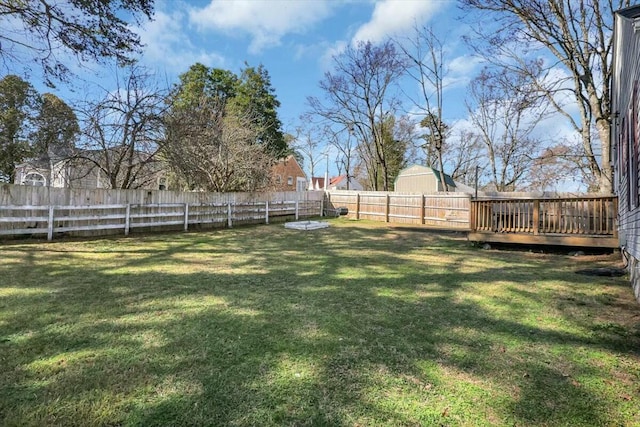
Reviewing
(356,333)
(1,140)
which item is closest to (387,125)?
(1,140)

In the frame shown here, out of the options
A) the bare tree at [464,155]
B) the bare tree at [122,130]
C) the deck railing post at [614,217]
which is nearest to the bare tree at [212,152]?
the bare tree at [122,130]

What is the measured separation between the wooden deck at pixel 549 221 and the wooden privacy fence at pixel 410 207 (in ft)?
18.8

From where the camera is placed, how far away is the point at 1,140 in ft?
52.9

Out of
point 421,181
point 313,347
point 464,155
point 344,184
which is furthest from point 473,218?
point 344,184

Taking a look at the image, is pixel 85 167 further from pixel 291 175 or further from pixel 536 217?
pixel 291 175

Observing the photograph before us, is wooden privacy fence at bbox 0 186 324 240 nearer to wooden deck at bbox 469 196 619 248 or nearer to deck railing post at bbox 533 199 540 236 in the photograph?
wooden deck at bbox 469 196 619 248

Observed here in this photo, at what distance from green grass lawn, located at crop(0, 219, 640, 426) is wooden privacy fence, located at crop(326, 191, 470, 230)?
946 centimetres

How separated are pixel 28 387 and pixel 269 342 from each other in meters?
1.57

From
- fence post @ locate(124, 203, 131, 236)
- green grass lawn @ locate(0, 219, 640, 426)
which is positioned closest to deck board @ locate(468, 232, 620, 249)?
green grass lawn @ locate(0, 219, 640, 426)

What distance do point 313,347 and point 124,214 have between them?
29.6 feet

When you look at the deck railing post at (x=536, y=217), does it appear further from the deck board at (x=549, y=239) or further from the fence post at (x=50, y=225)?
the fence post at (x=50, y=225)

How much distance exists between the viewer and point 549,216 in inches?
309

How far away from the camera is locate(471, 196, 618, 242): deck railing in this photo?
6973 mm

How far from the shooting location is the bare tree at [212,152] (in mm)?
10797
